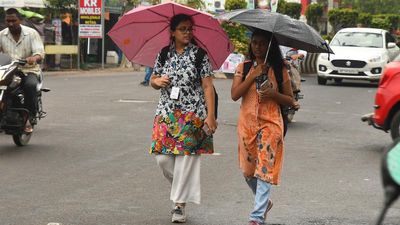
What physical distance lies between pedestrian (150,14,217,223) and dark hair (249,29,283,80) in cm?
55

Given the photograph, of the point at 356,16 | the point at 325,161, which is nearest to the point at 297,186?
the point at 325,161

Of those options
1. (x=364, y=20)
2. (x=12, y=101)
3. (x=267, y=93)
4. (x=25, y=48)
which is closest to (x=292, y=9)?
(x=364, y=20)

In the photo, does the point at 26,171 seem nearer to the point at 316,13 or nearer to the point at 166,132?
the point at 166,132

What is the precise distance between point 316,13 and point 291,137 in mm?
33850

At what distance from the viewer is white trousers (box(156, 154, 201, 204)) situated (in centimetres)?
580

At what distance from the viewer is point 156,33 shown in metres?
6.32

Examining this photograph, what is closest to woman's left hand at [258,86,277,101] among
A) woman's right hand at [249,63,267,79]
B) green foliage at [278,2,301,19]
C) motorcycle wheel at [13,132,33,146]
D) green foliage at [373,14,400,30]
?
woman's right hand at [249,63,267,79]

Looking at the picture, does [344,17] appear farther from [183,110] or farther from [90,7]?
[183,110]

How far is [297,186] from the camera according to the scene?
745cm

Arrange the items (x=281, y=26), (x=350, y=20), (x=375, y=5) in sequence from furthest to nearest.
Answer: (x=375, y=5)
(x=350, y=20)
(x=281, y=26)

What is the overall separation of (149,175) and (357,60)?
15.3 metres

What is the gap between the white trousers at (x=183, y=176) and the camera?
5805 mm

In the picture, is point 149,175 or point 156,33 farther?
point 149,175

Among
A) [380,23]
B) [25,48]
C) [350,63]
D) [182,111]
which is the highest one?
[182,111]
